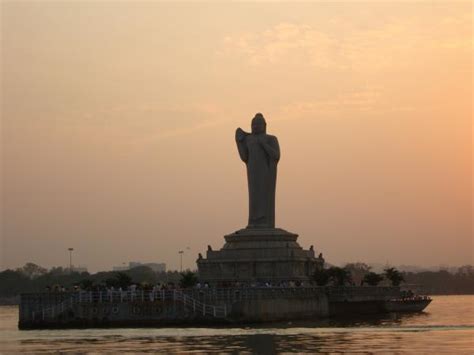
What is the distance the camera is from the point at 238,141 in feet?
290

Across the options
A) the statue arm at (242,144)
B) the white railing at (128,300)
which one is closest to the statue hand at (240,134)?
the statue arm at (242,144)

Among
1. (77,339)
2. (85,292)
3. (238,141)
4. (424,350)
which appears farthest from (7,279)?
(424,350)

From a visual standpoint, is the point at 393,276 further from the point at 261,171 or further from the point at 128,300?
the point at 128,300

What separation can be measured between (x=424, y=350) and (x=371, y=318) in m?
33.3

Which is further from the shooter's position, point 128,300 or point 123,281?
point 123,281

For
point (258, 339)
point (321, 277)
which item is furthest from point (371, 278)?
point (258, 339)

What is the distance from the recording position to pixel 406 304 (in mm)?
93812

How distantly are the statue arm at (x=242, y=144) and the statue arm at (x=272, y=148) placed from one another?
1.66 meters

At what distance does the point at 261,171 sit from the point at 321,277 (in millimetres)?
9199

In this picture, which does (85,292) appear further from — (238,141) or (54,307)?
(238,141)

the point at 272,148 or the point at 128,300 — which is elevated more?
the point at 272,148

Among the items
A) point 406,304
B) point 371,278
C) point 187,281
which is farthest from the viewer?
point 406,304

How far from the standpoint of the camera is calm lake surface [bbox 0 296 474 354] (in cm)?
4784

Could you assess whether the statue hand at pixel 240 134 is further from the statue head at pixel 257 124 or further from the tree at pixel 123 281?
the tree at pixel 123 281
